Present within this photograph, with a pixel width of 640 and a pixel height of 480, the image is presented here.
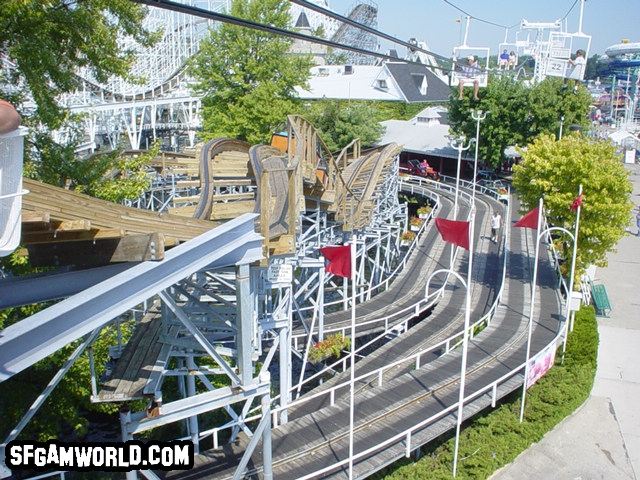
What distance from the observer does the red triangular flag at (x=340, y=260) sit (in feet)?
38.0

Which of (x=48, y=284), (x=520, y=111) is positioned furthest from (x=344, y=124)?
(x=48, y=284)

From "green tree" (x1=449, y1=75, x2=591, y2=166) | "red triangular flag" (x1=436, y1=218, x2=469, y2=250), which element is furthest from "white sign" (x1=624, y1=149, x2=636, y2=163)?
"red triangular flag" (x1=436, y1=218, x2=469, y2=250)

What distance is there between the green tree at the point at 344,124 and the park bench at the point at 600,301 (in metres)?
23.2

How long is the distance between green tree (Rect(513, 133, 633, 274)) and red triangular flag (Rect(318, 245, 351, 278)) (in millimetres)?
10768

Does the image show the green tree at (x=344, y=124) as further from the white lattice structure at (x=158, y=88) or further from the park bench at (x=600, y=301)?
the park bench at (x=600, y=301)

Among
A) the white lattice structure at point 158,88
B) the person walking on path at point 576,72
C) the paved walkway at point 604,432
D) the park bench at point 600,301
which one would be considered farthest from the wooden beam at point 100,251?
the white lattice structure at point 158,88

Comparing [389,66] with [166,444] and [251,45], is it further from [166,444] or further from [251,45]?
[166,444]

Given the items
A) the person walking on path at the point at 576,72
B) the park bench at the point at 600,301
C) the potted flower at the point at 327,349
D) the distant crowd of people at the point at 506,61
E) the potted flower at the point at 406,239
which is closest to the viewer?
the potted flower at the point at 327,349

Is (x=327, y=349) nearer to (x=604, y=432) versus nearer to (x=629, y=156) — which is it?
(x=604, y=432)

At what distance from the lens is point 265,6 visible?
35.7m

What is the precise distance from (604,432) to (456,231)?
6207mm

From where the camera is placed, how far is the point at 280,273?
13156mm

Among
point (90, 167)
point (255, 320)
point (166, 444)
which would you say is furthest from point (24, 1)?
point (166, 444)

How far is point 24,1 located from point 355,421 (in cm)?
960
